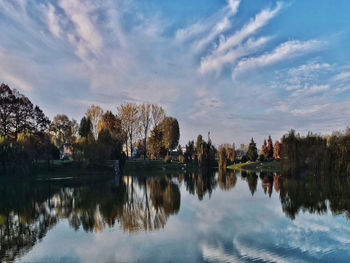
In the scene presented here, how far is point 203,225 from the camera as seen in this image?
13047 millimetres

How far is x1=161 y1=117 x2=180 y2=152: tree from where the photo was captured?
8256cm

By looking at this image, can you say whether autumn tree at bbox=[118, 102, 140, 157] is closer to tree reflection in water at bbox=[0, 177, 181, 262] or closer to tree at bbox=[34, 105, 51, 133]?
tree at bbox=[34, 105, 51, 133]

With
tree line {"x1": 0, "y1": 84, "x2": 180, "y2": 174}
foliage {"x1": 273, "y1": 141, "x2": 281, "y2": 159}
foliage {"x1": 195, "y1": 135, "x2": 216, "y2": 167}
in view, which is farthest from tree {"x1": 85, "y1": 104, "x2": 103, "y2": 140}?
foliage {"x1": 273, "y1": 141, "x2": 281, "y2": 159}

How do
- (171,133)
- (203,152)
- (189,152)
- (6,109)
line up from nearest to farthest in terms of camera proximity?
(6,109) → (203,152) → (189,152) → (171,133)

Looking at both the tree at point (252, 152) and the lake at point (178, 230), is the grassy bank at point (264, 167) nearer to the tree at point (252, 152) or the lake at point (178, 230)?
the tree at point (252, 152)

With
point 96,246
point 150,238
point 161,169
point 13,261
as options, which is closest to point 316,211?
point 150,238

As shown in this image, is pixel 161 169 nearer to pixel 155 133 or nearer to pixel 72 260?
pixel 155 133

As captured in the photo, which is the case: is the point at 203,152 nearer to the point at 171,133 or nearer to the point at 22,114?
the point at 171,133

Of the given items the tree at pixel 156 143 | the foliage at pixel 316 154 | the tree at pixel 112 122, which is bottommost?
the foliage at pixel 316 154

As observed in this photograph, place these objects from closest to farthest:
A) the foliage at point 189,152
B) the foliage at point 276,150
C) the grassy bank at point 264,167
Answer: the grassy bank at point 264,167, the foliage at point 189,152, the foliage at point 276,150

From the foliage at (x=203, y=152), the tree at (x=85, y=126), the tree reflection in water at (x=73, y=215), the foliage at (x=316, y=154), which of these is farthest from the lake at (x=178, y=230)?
the foliage at (x=203, y=152)

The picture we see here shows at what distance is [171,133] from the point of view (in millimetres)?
88000

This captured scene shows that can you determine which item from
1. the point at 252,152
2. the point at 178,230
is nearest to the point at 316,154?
the point at 178,230

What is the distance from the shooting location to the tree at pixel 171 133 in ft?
271
